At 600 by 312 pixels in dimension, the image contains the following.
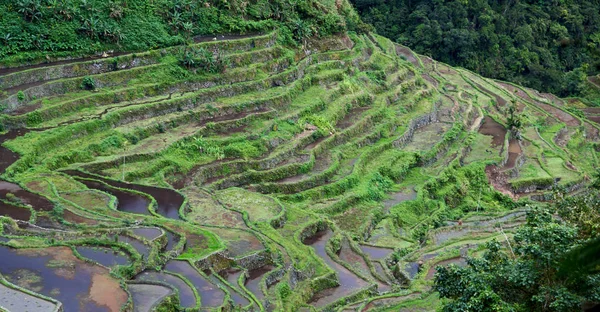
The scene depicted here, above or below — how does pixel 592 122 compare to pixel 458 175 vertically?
below

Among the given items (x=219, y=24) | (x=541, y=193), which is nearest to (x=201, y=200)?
(x=219, y=24)

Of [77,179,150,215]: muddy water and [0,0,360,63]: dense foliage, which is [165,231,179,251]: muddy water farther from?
[0,0,360,63]: dense foliage

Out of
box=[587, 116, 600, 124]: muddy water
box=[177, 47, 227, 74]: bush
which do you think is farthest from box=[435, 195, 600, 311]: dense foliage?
box=[587, 116, 600, 124]: muddy water

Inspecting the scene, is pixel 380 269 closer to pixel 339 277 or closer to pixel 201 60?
pixel 339 277

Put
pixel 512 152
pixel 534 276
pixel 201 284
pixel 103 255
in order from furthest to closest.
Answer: pixel 512 152, pixel 103 255, pixel 201 284, pixel 534 276

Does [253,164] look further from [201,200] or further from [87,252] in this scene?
[87,252]


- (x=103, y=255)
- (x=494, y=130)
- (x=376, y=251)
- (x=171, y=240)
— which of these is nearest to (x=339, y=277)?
(x=376, y=251)

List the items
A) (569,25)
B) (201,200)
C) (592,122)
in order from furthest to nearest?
(569,25), (592,122), (201,200)
